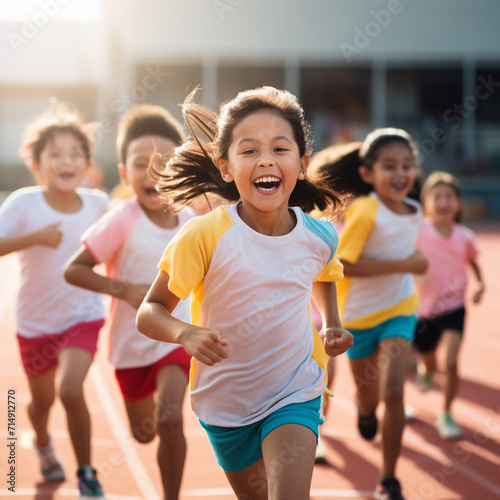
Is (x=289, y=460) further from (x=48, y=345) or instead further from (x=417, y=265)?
(x=48, y=345)

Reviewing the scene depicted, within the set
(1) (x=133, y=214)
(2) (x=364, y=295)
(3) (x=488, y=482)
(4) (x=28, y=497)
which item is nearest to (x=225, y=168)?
(1) (x=133, y=214)

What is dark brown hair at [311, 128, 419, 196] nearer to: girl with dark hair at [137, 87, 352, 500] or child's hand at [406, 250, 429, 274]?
child's hand at [406, 250, 429, 274]

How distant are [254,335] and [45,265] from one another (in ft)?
6.81

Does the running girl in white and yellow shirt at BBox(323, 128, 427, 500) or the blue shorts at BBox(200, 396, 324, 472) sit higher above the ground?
the running girl in white and yellow shirt at BBox(323, 128, 427, 500)

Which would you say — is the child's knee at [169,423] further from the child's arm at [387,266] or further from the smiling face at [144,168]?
the child's arm at [387,266]

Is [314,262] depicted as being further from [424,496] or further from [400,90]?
[400,90]

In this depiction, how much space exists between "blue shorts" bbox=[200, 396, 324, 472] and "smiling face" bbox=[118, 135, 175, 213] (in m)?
1.38

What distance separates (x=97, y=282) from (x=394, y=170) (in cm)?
196

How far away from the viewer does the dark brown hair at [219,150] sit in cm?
278

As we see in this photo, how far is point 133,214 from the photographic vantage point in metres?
3.73

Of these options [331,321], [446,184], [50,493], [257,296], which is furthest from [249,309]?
[446,184]

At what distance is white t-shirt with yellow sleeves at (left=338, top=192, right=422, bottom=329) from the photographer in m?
4.33

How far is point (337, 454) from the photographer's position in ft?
16.0

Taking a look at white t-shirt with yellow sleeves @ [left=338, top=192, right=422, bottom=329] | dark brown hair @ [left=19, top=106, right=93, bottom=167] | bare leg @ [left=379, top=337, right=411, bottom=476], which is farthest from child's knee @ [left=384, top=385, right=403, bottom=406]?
dark brown hair @ [left=19, top=106, right=93, bottom=167]
